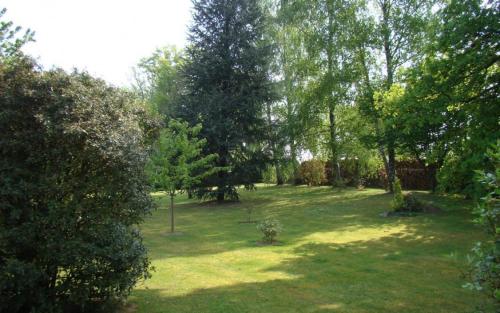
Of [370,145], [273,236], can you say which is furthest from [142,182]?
[370,145]

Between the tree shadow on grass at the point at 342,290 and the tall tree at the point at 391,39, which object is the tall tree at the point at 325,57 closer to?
the tall tree at the point at 391,39

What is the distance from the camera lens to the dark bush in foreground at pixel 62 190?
494 centimetres

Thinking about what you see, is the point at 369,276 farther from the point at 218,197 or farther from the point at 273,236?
the point at 218,197

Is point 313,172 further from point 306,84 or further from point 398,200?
point 398,200

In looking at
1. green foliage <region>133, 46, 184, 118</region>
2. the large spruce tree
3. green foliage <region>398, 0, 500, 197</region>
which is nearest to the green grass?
green foliage <region>398, 0, 500, 197</region>

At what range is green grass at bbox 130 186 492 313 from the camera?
246 inches

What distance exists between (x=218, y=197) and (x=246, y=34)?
9672 mm

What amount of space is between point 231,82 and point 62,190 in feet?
62.0

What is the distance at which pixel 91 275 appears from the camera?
17.6 feet

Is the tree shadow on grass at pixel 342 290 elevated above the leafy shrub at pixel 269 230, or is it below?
below

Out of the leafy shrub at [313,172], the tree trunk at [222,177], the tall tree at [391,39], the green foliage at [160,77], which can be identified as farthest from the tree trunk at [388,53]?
the green foliage at [160,77]

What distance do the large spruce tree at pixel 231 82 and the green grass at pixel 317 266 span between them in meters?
7.12

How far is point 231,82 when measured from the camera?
23.4 meters

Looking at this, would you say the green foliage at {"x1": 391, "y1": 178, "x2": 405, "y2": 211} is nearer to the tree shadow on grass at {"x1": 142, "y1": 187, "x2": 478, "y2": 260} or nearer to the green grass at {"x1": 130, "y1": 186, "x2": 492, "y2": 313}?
the tree shadow on grass at {"x1": 142, "y1": 187, "x2": 478, "y2": 260}
